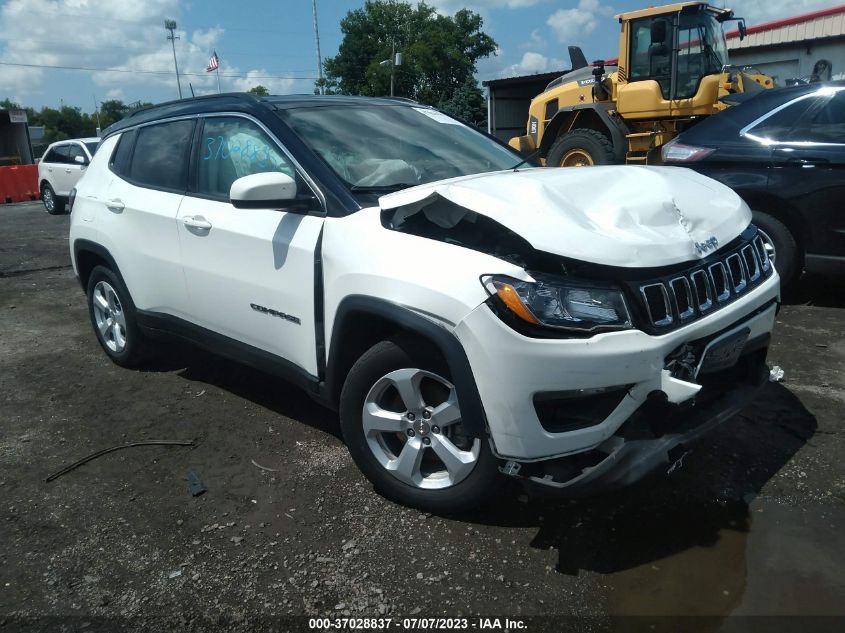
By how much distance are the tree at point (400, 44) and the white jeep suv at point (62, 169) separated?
44275 millimetres

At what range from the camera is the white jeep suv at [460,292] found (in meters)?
2.40

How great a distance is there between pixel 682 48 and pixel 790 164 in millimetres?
4899

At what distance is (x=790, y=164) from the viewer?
5332 millimetres

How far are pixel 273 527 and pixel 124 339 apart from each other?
243 cm

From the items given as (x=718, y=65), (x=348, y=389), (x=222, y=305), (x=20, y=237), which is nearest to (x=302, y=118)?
(x=222, y=305)

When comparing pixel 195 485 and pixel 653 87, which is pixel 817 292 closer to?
pixel 653 87

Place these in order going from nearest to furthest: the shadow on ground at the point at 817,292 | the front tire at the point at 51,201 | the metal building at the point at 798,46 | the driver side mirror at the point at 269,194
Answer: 1. the driver side mirror at the point at 269,194
2. the shadow on ground at the point at 817,292
3. the front tire at the point at 51,201
4. the metal building at the point at 798,46

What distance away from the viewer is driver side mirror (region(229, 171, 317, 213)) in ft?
9.97

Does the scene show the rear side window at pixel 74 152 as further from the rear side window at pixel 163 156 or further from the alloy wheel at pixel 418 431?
the alloy wheel at pixel 418 431

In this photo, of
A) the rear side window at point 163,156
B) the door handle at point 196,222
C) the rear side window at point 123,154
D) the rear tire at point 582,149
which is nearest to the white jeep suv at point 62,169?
the rear tire at point 582,149

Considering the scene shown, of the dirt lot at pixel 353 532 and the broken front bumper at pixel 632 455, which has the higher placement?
the broken front bumper at pixel 632 455

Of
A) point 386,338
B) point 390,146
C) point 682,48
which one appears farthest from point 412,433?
point 682,48

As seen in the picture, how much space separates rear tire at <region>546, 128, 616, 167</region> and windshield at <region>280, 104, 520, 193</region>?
20.9 feet

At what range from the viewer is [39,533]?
2977mm
